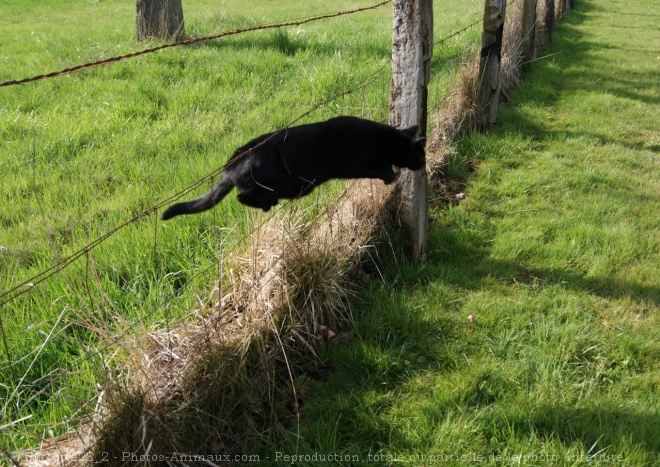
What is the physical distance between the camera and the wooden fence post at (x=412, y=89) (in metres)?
3.57

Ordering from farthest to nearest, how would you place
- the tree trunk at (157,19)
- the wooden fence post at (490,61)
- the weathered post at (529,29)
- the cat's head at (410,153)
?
the tree trunk at (157,19), the weathered post at (529,29), the wooden fence post at (490,61), the cat's head at (410,153)

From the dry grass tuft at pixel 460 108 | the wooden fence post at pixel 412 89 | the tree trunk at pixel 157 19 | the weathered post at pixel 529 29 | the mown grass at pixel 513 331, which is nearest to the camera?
the mown grass at pixel 513 331

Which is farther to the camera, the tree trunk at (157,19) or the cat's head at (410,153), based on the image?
the tree trunk at (157,19)

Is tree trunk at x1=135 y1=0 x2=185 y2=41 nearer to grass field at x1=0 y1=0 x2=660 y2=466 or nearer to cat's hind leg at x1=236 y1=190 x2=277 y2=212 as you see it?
grass field at x1=0 y1=0 x2=660 y2=466

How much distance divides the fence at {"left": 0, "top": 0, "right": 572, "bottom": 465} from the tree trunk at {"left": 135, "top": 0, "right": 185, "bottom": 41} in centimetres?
639

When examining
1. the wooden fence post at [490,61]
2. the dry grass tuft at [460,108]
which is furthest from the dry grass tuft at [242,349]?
the wooden fence post at [490,61]

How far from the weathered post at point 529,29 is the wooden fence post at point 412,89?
5029 mm

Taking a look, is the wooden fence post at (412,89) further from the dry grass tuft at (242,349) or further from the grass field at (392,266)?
the dry grass tuft at (242,349)

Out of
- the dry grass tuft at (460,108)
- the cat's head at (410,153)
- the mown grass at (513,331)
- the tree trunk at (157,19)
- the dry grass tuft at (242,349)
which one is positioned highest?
the tree trunk at (157,19)

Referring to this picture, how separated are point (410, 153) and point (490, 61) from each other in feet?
12.0

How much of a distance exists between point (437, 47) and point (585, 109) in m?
2.75

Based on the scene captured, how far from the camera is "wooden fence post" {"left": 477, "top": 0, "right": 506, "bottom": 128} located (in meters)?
6.07

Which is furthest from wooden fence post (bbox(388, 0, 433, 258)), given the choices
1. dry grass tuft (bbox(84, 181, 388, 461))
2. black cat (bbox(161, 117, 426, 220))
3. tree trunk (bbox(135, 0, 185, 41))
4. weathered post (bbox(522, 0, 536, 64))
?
tree trunk (bbox(135, 0, 185, 41))

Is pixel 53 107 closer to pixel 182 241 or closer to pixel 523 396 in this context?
pixel 182 241
